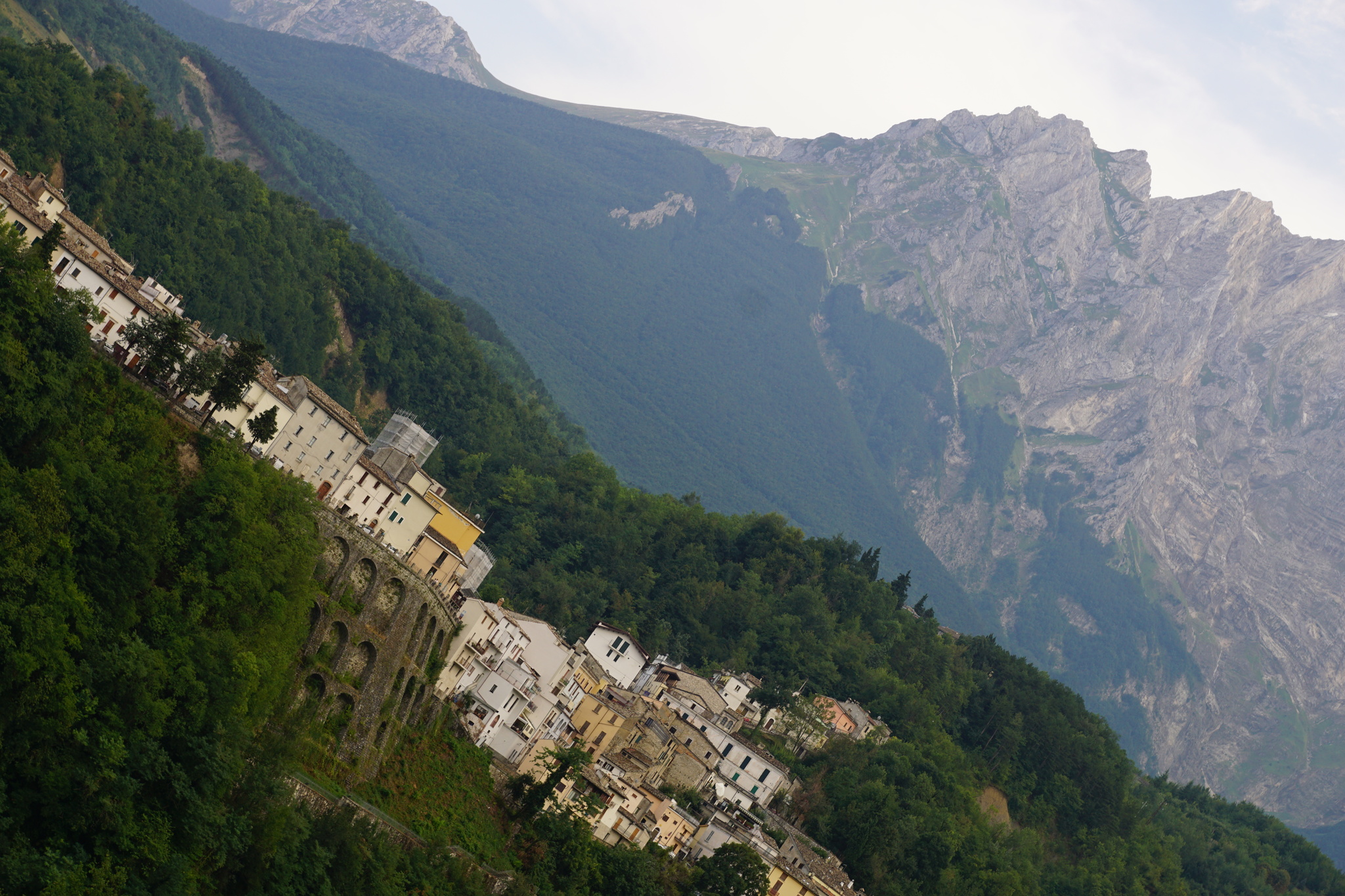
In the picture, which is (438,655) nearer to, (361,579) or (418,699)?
(418,699)

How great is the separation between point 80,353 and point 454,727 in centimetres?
3243

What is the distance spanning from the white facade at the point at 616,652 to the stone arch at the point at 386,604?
1791 inches

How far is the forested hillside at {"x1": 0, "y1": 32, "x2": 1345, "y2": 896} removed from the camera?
4359 cm

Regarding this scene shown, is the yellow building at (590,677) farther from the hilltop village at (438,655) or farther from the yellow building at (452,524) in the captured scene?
the yellow building at (452,524)

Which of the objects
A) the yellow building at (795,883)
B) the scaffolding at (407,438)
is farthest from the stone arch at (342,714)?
the yellow building at (795,883)

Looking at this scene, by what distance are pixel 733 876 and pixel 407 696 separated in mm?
25373

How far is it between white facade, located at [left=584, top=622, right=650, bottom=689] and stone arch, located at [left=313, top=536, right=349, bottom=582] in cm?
5057

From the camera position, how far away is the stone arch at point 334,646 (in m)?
58.9

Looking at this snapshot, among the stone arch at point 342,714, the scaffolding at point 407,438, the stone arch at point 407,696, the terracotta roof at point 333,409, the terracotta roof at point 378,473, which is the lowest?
the stone arch at point 342,714

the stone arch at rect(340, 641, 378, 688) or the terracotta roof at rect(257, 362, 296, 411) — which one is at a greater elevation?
the terracotta roof at rect(257, 362, 296, 411)

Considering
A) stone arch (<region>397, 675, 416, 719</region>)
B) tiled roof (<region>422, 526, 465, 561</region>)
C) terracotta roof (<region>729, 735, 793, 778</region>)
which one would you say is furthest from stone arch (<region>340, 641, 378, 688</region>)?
terracotta roof (<region>729, 735, 793, 778</region>)

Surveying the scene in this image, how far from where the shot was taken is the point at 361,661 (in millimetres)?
61562

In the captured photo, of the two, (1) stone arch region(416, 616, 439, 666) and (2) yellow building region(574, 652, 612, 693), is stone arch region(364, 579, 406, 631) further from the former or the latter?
(2) yellow building region(574, 652, 612, 693)

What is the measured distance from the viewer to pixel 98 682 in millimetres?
43594
